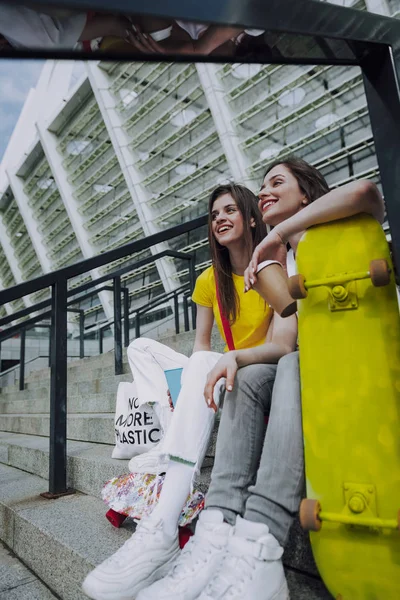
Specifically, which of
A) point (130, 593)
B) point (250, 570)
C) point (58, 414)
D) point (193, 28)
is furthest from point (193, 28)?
point (58, 414)

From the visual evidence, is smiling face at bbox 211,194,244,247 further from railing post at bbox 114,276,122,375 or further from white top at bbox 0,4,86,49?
railing post at bbox 114,276,122,375

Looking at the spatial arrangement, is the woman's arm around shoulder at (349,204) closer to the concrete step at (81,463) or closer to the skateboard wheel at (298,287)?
the skateboard wheel at (298,287)

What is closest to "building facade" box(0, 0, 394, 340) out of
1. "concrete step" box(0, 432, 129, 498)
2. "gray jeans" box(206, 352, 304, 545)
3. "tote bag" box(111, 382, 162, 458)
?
"concrete step" box(0, 432, 129, 498)

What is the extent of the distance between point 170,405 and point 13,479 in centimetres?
112

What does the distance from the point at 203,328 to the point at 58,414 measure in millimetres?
709

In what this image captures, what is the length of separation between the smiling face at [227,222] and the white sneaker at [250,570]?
0.85 metres

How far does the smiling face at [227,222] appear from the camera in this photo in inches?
56.6

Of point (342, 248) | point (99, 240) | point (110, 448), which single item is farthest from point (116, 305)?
point (99, 240)

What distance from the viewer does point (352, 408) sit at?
0.77 meters

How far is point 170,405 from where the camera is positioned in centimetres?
154

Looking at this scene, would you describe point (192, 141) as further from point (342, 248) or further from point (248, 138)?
point (342, 248)

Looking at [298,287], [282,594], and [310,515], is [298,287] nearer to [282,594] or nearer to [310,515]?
[310,515]

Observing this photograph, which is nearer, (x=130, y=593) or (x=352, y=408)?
(x=352, y=408)

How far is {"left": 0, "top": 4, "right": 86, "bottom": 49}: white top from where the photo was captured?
Answer: 0.54 metres
